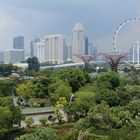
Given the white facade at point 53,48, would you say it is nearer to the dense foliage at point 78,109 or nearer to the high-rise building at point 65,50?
the high-rise building at point 65,50

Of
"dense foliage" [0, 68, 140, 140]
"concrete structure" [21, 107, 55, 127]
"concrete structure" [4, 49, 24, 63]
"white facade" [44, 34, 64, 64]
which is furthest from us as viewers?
"concrete structure" [4, 49, 24, 63]

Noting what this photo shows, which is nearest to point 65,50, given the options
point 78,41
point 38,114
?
point 78,41

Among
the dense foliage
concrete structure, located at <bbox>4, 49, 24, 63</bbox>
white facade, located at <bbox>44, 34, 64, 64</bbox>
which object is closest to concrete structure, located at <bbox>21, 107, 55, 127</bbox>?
the dense foliage

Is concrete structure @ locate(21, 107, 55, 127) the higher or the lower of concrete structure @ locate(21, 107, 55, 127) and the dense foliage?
the lower

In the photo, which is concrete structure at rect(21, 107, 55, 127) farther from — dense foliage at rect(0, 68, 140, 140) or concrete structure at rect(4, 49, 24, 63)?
concrete structure at rect(4, 49, 24, 63)

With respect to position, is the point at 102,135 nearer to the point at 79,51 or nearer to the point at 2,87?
the point at 2,87

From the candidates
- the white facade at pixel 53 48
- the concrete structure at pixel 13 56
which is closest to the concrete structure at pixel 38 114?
the white facade at pixel 53 48
